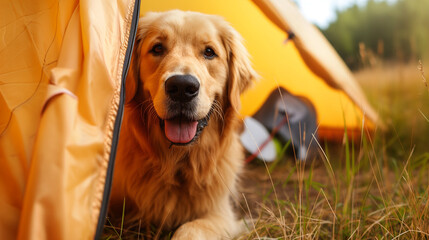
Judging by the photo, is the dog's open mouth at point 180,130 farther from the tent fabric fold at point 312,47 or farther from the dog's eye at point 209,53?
the tent fabric fold at point 312,47

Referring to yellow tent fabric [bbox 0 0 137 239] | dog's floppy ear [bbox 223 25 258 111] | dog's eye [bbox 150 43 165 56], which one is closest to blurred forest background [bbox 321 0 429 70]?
dog's floppy ear [bbox 223 25 258 111]

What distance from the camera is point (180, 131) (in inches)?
72.6

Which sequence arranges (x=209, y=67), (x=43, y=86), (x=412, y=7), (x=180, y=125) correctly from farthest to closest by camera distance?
(x=412, y=7), (x=209, y=67), (x=180, y=125), (x=43, y=86)

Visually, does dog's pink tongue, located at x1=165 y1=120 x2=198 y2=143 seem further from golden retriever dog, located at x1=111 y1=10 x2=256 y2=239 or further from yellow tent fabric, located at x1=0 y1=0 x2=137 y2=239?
yellow tent fabric, located at x1=0 y1=0 x2=137 y2=239

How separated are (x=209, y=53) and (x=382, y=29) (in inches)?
191

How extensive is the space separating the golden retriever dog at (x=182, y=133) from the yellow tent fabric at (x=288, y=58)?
23 cm

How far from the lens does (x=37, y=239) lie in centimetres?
114

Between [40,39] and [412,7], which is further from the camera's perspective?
[412,7]

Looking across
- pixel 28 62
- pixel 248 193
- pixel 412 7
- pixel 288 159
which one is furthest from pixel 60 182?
pixel 412 7

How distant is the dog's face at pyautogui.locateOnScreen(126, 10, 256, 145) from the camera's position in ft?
5.72

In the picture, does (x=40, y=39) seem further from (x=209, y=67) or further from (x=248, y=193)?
(x=248, y=193)

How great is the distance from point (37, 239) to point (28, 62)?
845mm

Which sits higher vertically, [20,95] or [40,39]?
[40,39]

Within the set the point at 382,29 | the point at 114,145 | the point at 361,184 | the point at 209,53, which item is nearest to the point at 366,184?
the point at 361,184
